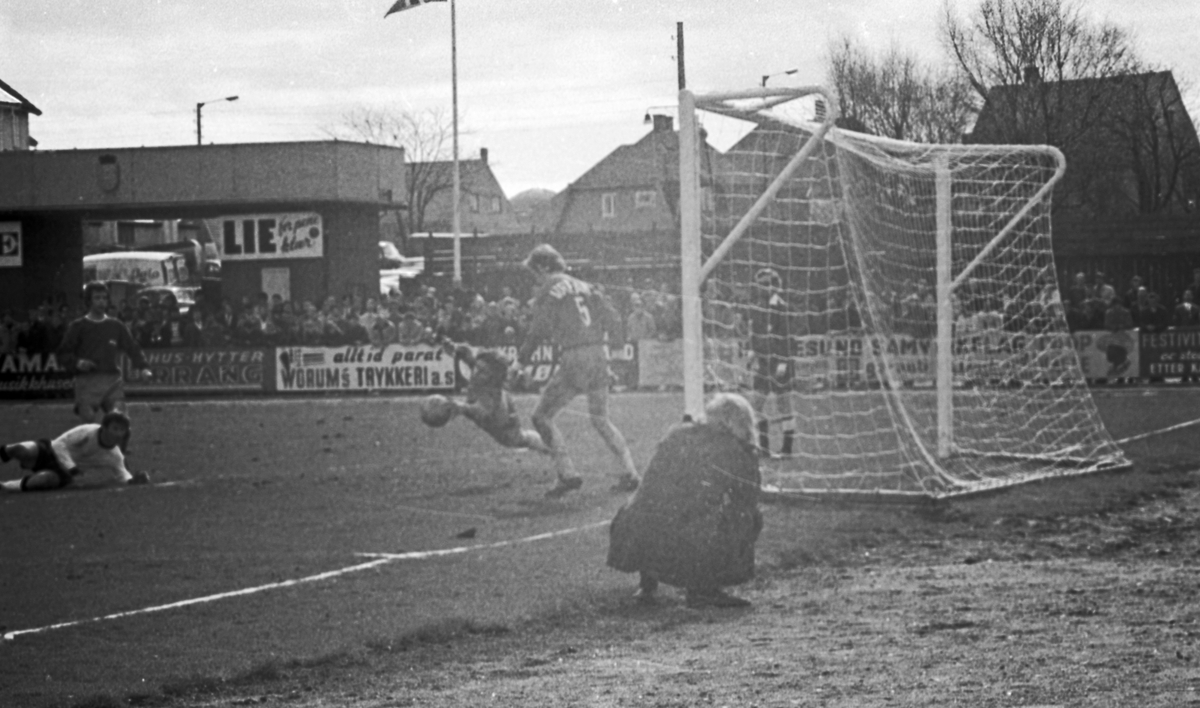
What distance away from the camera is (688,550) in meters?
8.44

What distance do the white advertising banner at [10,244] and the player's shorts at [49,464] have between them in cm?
1070

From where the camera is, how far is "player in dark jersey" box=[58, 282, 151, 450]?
54.0 ft

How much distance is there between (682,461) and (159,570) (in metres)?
3.47

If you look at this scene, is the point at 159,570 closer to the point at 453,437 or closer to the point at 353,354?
the point at 453,437

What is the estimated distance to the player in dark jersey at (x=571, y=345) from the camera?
13336 millimetres

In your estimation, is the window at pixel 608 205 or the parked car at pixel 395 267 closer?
the parked car at pixel 395 267

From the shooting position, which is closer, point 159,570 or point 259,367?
point 159,570

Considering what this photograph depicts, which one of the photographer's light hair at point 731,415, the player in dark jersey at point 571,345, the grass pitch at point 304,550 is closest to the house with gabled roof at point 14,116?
the grass pitch at point 304,550

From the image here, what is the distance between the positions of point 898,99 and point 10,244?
14.5m

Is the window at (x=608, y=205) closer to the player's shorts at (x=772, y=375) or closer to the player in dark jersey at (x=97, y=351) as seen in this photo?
the player's shorts at (x=772, y=375)

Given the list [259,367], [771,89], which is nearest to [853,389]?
[771,89]

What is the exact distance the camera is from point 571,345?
1345 cm

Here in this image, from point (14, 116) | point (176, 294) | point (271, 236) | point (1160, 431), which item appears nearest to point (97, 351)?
point (14, 116)

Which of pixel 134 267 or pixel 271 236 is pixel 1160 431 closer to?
pixel 134 267
